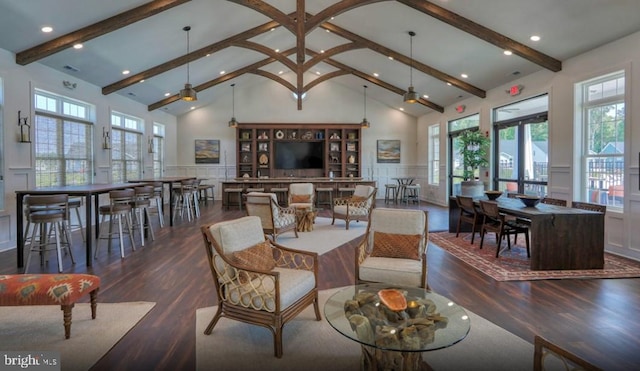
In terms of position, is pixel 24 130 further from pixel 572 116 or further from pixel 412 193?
pixel 412 193

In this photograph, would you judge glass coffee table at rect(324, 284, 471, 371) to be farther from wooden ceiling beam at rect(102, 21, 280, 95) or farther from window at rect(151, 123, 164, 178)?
window at rect(151, 123, 164, 178)

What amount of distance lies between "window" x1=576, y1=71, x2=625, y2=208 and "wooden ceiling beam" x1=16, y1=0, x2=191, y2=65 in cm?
676

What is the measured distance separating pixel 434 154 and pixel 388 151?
5.71 feet

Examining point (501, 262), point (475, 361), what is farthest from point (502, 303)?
point (501, 262)

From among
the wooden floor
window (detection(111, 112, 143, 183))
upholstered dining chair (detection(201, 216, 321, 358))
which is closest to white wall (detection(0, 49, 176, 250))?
the wooden floor

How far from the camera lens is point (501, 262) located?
454 cm

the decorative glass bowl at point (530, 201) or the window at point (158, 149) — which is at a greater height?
the window at point (158, 149)

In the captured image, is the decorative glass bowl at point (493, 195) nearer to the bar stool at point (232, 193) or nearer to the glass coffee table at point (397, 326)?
the glass coffee table at point (397, 326)

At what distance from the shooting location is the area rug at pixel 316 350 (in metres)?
2.24

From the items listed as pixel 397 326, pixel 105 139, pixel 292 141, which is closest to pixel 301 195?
pixel 105 139

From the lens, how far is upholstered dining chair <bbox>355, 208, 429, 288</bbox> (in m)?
2.97

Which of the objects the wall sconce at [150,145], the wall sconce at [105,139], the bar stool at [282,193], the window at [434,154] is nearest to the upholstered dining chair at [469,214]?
the bar stool at [282,193]

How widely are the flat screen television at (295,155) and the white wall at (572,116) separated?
6.36 meters

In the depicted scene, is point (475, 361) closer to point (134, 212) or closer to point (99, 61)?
point (134, 212)
